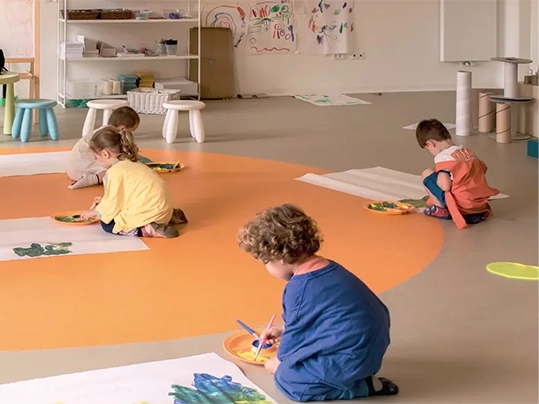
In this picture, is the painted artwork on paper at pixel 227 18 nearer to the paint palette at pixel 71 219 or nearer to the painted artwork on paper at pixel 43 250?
the paint palette at pixel 71 219

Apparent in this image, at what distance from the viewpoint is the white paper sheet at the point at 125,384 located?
97.7 inches

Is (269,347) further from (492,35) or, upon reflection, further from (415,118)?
(492,35)

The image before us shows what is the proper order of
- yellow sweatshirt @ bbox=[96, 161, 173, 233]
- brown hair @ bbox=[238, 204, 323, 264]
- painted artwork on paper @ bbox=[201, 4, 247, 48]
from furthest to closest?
painted artwork on paper @ bbox=[201, 4, 247, 48], yellow sweatshirt @ bbox=[96, 161, 173, 233], brown hair @ bbox=[238, 204, 323, 264]

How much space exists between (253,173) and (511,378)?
10.8 feet

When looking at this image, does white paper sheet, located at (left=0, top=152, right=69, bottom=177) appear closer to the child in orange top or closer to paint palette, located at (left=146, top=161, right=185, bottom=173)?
paint palette, located at (left=146, top=161, right=185, bottom=173)

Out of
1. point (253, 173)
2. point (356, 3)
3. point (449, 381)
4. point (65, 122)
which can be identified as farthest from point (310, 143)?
point (449, 381)

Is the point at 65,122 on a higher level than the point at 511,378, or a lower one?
higher

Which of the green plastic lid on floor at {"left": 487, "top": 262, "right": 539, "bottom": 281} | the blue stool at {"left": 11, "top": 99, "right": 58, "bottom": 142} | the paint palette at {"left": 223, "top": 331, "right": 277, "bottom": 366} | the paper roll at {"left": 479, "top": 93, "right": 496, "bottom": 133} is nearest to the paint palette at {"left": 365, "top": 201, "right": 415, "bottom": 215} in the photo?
the green plastic lid on floor at {"left": 487, "top": 262, "right": 539, "bottom": 281}

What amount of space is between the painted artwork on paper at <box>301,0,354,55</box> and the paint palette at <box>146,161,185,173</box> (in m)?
4.66

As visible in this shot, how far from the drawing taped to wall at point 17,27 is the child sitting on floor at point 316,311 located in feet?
22.8

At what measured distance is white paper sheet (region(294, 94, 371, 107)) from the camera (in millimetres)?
9373

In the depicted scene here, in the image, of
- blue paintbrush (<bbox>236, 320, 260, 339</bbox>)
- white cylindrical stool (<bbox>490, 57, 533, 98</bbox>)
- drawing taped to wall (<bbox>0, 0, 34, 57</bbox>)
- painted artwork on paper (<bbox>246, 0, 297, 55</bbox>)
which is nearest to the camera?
blue paintbrush (<bbox>236, 320, 260, 339</bbox>)

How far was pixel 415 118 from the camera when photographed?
830cm

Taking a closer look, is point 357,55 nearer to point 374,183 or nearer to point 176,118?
point 176,118
